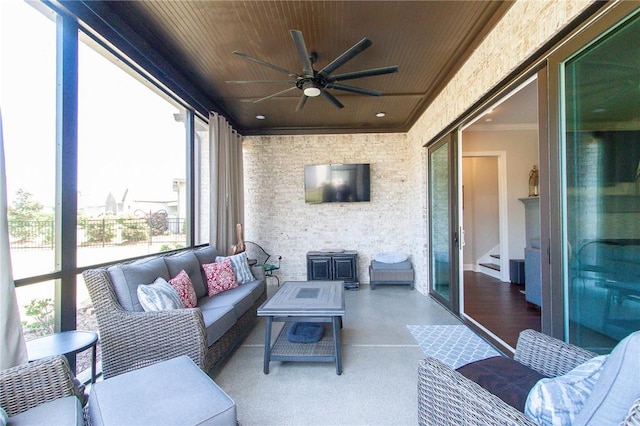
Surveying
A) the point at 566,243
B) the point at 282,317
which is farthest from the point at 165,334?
the point at 566,243

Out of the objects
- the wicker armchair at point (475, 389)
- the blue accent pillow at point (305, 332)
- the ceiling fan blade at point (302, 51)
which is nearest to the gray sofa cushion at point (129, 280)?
the blue accent pillow at point (305, 332)

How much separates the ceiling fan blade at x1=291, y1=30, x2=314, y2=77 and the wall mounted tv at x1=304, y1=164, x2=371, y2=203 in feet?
9.35

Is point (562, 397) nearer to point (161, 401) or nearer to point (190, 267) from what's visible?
point (161, 401)

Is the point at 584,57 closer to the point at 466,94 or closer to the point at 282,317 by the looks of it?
the point at 466,94

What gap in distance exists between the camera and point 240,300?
2.85m

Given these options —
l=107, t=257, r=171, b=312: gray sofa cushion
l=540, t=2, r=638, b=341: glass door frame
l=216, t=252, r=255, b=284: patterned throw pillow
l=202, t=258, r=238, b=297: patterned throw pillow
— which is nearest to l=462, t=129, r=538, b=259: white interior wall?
l=540, t=2, r=638, b=341: glass door frame

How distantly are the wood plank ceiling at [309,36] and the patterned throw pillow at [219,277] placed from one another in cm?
237

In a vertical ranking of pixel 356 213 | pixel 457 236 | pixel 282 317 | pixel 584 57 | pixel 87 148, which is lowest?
pixel 282 317

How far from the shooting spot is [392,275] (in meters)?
4.96

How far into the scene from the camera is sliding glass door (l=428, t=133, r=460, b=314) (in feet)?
11.9

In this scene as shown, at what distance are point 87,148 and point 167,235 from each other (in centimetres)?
144

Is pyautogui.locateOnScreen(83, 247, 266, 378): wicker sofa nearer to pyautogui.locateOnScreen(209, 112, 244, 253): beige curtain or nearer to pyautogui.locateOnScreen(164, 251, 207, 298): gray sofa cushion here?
pyautogui.locateOnScreen(164, 251, 207, 298): gray sofa cushion

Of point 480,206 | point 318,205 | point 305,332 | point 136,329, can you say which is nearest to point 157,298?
point 136,329

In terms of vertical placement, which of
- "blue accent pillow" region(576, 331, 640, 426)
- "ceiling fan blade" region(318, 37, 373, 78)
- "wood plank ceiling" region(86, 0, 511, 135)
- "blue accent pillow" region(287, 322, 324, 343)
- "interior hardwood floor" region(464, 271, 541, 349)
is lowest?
"interior hardwood floor" region(464, 271, 541, 349)
